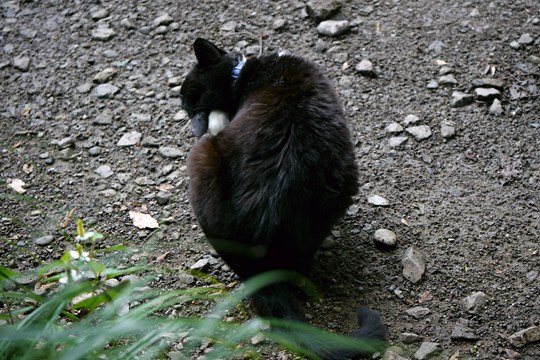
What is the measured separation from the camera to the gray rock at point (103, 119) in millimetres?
4207

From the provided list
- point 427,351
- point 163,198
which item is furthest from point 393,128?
point 427,351

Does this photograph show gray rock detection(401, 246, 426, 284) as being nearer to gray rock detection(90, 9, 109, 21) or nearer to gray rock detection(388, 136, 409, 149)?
gray rock detection(388, 136, 409, 149)

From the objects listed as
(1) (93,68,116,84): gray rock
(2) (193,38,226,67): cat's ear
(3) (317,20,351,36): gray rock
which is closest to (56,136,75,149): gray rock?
(1) (93,68,116,84): gray rock

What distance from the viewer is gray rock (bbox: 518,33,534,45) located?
13.7ft

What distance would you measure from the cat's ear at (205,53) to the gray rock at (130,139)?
642mm

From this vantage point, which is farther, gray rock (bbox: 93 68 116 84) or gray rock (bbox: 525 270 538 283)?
gray rock (bbox: 93 68 116 84)

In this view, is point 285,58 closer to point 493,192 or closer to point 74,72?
point 493,192

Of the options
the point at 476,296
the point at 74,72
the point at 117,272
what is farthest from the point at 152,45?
the point at 476,296

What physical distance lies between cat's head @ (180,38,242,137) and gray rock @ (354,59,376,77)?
0.86 metres

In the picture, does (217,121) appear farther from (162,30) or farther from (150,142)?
(162,30)

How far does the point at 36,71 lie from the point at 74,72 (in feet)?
0.93

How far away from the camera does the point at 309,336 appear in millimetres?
2508

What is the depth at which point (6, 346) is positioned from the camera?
202 centimetres

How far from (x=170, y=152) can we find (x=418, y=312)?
1.77m
